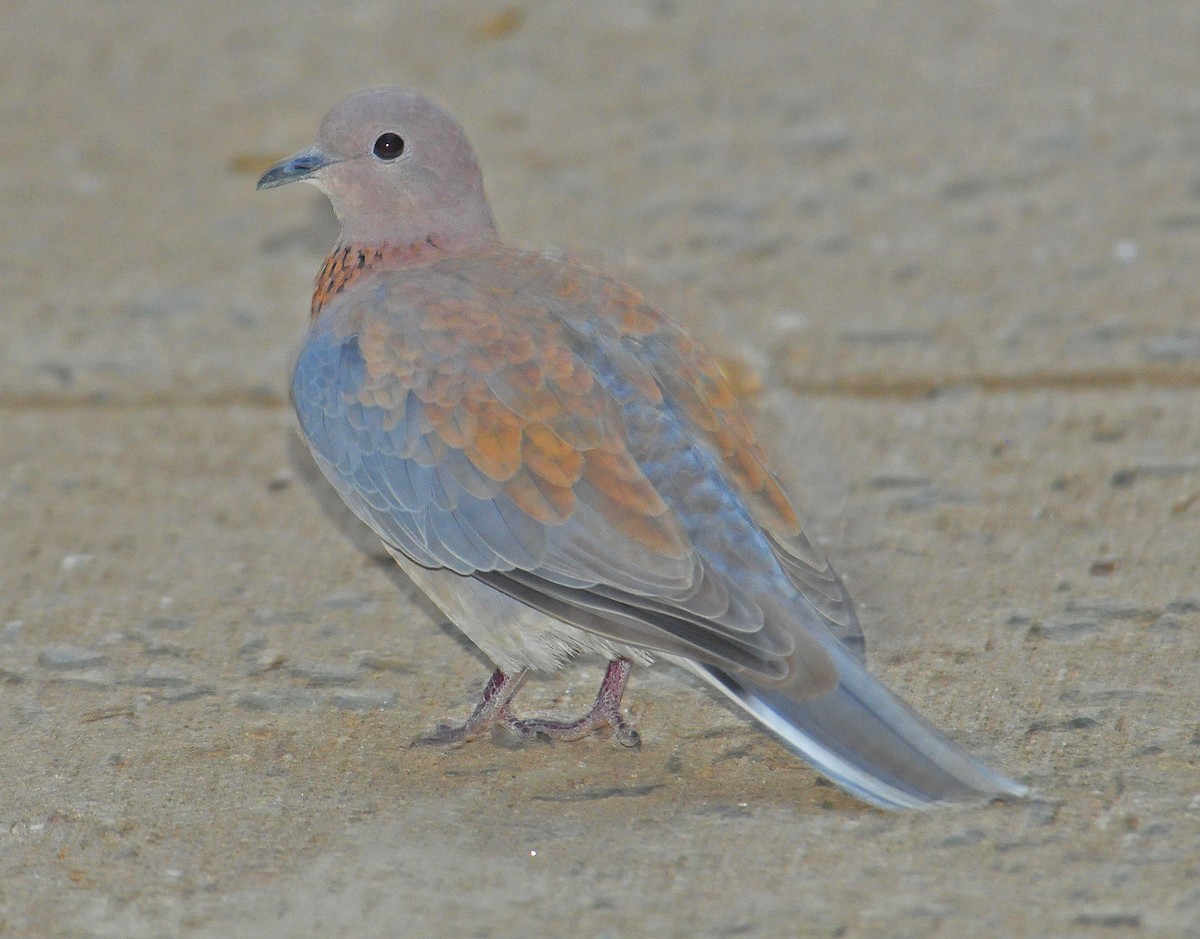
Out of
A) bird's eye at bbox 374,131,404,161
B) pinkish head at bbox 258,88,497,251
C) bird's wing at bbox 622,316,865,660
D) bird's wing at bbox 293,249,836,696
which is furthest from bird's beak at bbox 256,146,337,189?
bird's wing at bbox 622,316,865,660

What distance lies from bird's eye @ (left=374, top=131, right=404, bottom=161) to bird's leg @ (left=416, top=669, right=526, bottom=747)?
50.4 inches

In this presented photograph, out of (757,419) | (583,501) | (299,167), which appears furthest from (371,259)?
(757,419)

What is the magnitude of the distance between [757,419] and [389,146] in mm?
1463

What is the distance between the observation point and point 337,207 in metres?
4.15

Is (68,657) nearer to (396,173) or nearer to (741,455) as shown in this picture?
(396,173)

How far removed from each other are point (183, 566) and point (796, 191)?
2984 mm

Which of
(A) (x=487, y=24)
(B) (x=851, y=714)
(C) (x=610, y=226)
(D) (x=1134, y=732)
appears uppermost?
(A) (x=487, y=24)

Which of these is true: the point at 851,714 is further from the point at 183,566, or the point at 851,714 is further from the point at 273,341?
the point at 273,341

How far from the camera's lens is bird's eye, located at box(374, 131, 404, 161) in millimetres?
4102

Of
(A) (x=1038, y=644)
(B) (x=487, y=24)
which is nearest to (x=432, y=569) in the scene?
(A) (x=1038, y=644)

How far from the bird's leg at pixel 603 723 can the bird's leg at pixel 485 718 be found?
0.09 feet

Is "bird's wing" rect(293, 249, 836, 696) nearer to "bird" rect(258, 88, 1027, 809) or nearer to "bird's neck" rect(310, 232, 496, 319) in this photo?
"bird" rect(258, 88, 1027, 809)

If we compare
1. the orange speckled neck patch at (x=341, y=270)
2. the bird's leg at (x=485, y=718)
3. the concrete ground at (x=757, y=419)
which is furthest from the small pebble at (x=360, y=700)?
the orange speckled neck patch at (x=341, y=270)

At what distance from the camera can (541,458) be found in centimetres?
341
